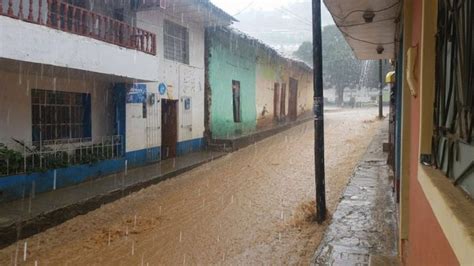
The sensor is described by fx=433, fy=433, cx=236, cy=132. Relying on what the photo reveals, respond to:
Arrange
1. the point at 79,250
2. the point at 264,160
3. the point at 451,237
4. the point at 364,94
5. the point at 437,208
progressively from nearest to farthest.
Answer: the point at 451,237, the point at 437,208, the point at 79,250, the point at 264,160, the point at 364,94

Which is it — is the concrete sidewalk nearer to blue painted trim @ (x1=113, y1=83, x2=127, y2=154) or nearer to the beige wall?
blue painted trim @ (x1=113, y1=83, x2=127, y2=154)

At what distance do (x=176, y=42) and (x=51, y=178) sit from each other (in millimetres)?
6375

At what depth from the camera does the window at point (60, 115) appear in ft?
29.5

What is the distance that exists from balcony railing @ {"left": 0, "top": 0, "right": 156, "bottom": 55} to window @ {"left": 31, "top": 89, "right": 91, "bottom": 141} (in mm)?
1532

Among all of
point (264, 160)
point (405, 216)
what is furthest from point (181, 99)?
point (405, 216)

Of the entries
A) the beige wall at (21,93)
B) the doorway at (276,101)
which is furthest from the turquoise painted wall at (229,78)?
the beige wall at (21,93)

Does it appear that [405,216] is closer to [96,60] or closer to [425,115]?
[425,115]

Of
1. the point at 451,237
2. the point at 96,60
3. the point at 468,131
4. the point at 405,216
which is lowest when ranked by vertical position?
the point at 405,216

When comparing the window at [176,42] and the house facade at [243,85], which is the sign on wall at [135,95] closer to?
the window at [176,42]

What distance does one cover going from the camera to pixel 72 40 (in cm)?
805

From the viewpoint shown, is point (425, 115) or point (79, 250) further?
point (79, 250)

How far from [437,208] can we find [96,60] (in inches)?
318

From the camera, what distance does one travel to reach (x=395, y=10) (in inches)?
215

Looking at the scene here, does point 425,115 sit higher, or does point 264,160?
point 425,115
